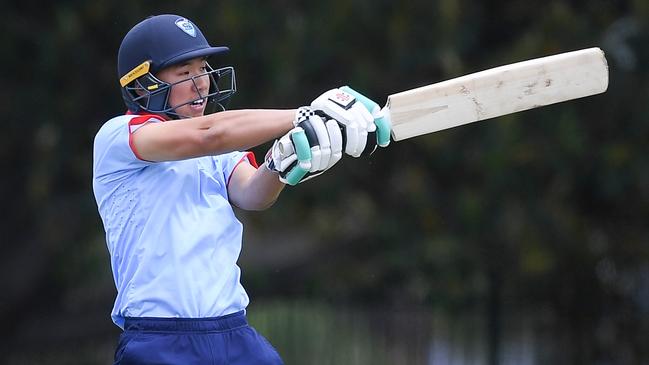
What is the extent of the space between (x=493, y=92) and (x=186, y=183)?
93cm

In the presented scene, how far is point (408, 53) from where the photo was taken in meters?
8.62

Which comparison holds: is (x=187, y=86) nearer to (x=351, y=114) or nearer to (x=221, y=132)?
(x=221, y=132)

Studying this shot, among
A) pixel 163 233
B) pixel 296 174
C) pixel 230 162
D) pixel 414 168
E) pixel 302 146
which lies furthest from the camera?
pixel 414 168

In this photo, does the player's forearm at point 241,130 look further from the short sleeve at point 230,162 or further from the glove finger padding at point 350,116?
the short sleeve at point 230,162

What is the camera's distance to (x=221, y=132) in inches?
133

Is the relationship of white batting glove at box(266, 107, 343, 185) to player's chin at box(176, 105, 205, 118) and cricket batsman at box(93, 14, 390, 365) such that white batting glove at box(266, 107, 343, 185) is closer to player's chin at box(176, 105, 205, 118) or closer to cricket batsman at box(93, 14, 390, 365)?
cricket batsman at box(93, 14, 390, 365)


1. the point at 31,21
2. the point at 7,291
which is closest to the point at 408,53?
the point at 31,21

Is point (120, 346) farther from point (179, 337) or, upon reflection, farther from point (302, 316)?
point (302, 316)

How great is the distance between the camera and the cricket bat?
3.50m

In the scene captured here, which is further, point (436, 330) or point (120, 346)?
point (436, 330)

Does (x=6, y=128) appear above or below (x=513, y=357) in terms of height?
above

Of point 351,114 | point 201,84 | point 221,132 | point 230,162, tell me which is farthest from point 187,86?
point 351,114

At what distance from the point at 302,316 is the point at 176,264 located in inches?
192

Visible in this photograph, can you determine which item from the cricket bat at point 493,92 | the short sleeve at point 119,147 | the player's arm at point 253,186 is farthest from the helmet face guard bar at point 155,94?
the cricket bat at point 493,92
